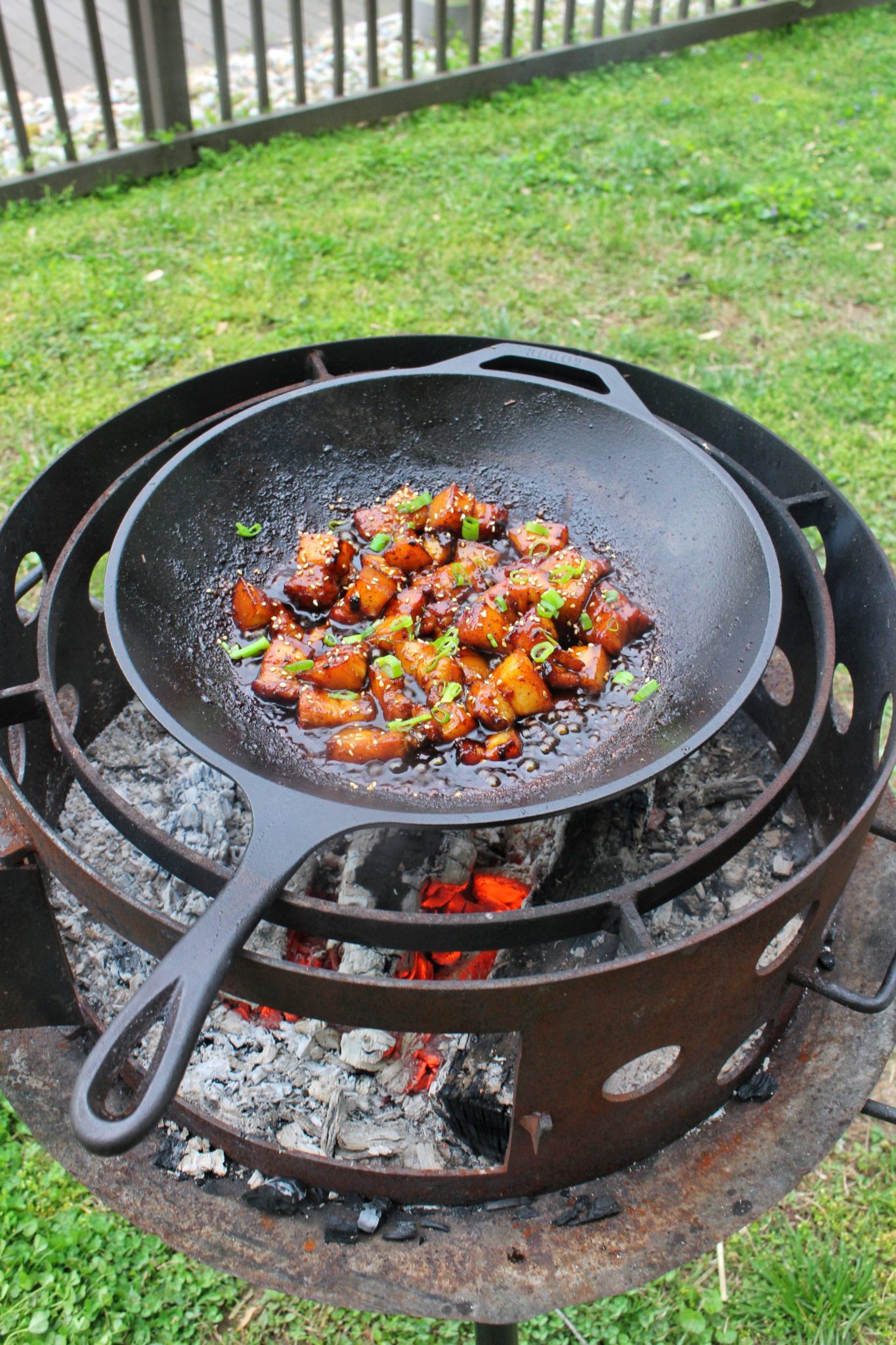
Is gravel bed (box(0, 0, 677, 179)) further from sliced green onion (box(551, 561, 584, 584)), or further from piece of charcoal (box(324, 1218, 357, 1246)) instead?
Answer: piece of charcoal (box(324, 1218, 357, 1246))

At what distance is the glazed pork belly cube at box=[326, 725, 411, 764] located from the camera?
7.13ft

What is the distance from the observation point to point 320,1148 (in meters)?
2.15

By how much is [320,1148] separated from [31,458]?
3.67m

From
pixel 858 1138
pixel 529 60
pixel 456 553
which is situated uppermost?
pixel 456 553

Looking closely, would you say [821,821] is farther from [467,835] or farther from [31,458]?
[31,458]

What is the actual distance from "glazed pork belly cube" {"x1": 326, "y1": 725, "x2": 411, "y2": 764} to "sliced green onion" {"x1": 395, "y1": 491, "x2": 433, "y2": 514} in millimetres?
803

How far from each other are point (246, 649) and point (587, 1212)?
1.45 metres

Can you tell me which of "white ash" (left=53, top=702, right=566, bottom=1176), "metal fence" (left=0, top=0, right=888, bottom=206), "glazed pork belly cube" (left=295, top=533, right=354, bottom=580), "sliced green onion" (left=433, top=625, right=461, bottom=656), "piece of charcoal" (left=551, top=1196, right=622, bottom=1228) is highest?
"glazed pork belly cube" (left=295, top=533, right=354, bottom=580)

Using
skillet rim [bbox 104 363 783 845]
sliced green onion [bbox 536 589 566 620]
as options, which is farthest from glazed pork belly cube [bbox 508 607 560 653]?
skillet rim [bbox 104 363 783 845]

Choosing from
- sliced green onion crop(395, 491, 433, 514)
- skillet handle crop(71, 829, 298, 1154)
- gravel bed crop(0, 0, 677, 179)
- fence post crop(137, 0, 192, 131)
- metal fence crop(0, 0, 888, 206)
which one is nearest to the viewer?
skillet handle crop(71, 829, 298, 1154)

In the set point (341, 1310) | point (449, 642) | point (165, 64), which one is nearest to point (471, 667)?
point (449, 642)

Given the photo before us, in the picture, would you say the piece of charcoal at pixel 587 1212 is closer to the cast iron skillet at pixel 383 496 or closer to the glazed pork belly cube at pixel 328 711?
the cast iron skillet at pixel 383 496

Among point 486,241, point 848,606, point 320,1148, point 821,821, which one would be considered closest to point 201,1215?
point 320,1148

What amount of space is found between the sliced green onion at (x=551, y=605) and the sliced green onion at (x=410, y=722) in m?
0.40
